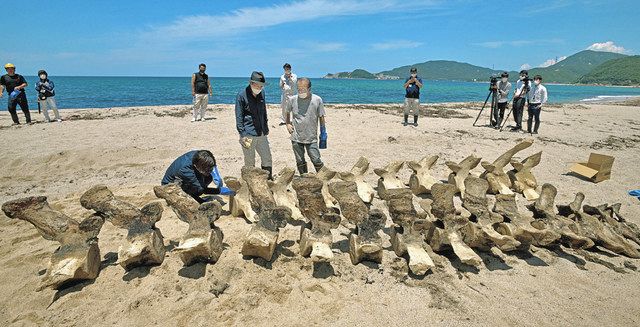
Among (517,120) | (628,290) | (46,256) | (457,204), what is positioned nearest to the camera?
(628,290)

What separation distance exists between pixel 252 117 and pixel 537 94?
30.8 feet

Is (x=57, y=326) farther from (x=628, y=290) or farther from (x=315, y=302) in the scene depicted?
(x=628, y=290)

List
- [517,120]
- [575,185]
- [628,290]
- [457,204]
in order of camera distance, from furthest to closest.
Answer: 1. [517,120]
2. [575,185]
3. [457,204]
4. [628,290]

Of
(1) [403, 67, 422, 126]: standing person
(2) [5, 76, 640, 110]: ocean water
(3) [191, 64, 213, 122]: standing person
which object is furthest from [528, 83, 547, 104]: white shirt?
(2) [5, 76, 640, 110]: ocean water

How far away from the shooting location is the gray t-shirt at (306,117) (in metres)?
5.46

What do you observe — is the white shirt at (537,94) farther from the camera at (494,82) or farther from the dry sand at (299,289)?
the dry sand at (299,289)

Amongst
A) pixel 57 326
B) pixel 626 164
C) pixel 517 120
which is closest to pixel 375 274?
pixel 57 326

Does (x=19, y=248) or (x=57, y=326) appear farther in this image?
(x=19, y=248)

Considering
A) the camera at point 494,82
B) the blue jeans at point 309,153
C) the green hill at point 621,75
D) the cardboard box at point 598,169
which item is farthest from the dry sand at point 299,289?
the green hill at point 621,75

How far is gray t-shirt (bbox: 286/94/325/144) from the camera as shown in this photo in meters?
5.46

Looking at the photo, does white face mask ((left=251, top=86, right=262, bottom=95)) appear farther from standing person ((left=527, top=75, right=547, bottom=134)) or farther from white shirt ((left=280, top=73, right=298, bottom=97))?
standing person ((left=527, top=75, right=547, bottom=134))

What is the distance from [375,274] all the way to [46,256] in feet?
11.0

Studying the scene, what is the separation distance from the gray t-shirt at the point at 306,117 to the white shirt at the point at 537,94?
8367 mm

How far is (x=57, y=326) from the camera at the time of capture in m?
2.58
